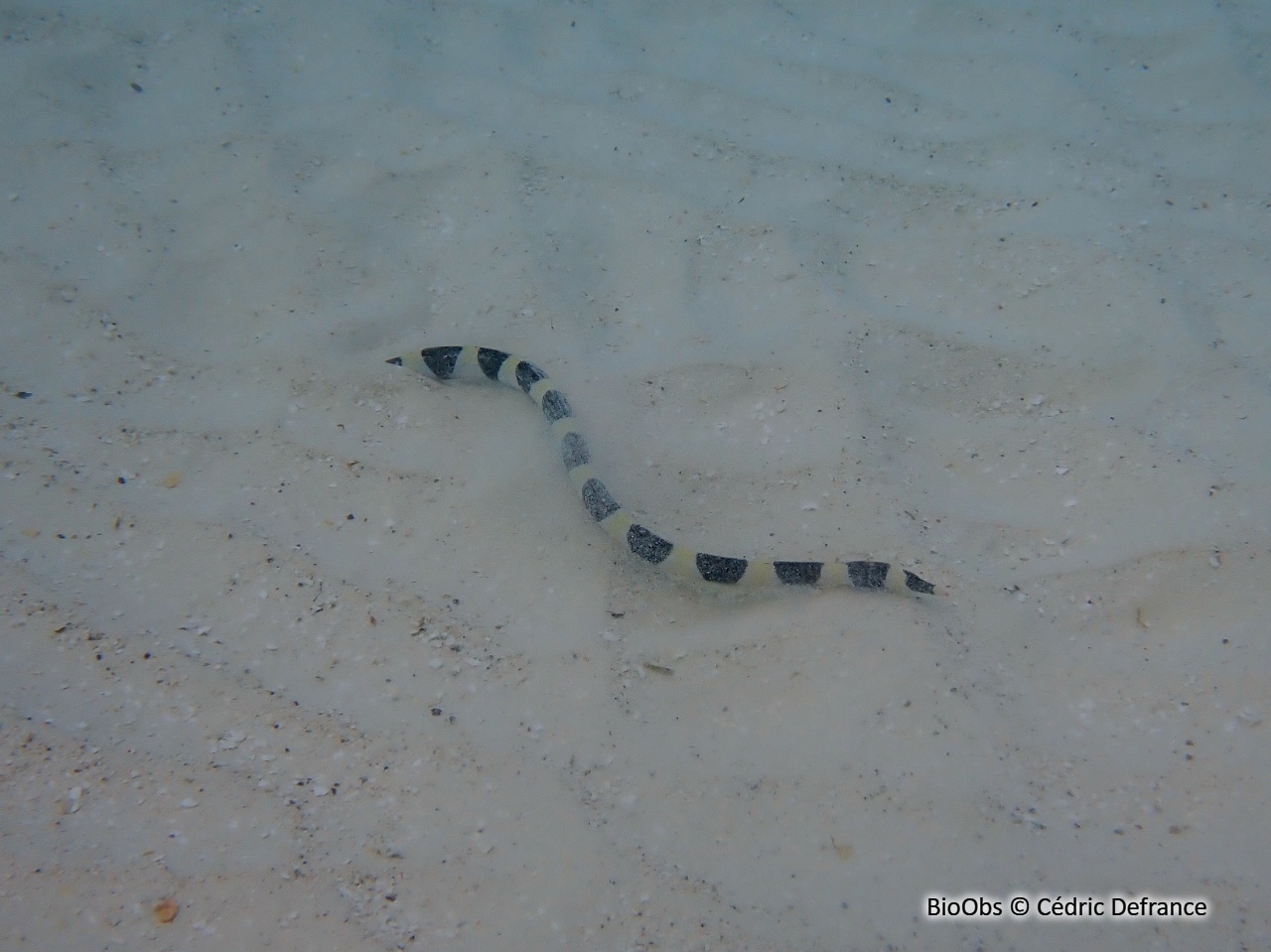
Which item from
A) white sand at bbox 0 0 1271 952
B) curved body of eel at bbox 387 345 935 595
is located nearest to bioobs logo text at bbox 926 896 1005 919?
white sand at bbox 0 0 1271 952

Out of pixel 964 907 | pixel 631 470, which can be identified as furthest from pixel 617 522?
pixel 964 907

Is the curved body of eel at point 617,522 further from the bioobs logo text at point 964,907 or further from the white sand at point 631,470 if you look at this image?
the bioobs logo text at point 964,907

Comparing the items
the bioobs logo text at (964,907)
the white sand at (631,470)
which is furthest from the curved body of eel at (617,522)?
the bioobs logo text at (964,907)

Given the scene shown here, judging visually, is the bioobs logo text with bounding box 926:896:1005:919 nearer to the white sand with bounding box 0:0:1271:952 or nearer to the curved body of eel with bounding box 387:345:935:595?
the white sand with bounding box 0:0:1271:952

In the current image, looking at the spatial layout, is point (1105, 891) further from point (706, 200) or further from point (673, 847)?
point (706, 200)

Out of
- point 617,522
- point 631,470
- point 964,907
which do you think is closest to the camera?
point 964,907

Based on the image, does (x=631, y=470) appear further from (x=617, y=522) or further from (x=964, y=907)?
(x=964, y=907)

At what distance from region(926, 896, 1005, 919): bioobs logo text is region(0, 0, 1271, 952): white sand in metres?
0.04

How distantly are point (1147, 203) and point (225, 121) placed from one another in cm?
473

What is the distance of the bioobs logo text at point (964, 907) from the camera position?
2.07m

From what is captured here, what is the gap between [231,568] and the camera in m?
2.83

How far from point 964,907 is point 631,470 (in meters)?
1.85

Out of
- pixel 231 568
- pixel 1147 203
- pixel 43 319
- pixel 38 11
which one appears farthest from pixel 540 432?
pixel 38 11

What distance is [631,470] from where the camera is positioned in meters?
3.23
